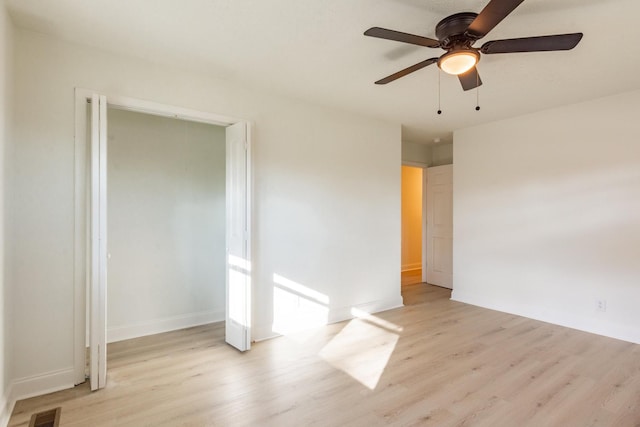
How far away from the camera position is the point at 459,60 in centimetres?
203

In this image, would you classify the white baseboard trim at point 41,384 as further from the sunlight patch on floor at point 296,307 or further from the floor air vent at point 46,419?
the sunlight patch on floor at point 296,307

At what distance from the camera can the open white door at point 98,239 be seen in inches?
94.7

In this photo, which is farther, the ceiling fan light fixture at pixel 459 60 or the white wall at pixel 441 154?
the white wall at pixel 441 154

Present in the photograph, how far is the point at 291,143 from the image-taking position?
365 centimetres

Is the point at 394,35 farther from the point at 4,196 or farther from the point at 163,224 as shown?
the point at 163,224

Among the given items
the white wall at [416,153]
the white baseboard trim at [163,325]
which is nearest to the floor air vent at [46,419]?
the white baseboard trim at [163,325]

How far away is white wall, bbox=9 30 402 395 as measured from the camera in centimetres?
236

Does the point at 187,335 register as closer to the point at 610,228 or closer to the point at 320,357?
the point at 320,357

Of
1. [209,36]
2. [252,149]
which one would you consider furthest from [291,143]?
[209,36]

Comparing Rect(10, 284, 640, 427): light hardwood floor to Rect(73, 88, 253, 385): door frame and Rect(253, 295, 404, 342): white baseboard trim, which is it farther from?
Rect(73, 88, 253, 385): door frame

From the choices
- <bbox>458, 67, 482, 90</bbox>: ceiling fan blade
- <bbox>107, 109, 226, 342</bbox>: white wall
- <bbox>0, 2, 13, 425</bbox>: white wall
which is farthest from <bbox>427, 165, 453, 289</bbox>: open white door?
<bbox>0, 2, 13, 425</bbox>: white wall

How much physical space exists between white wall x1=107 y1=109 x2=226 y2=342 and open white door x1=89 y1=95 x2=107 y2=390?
1.08m

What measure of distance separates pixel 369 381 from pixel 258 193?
201 centimetres

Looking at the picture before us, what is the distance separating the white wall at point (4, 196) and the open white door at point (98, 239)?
45 centimetres
